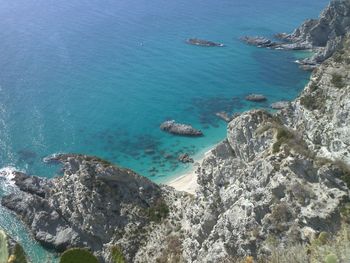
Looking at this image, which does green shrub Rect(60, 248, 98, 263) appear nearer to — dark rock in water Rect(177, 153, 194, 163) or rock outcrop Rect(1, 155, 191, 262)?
rock outcrop Rect(1, 155, 191, 262)

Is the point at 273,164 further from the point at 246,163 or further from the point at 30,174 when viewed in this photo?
the point at 30,174

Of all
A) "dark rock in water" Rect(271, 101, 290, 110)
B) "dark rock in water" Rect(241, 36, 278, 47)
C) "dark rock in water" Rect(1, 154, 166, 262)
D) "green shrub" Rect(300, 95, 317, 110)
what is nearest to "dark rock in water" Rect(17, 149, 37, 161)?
"dark rock in water" Rect(1, 154, 166, 262)

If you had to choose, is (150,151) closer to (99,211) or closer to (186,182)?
(186,182)

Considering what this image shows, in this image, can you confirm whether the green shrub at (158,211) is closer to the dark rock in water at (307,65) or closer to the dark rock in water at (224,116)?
the dark rock in water at (224,116)

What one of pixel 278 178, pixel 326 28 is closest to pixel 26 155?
pixel 278 178

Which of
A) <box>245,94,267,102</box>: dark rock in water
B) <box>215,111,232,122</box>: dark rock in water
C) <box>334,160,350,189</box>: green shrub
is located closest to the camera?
<box>334,160,350,189</box>: green shrub

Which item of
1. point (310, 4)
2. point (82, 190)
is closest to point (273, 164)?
point (82, 190)

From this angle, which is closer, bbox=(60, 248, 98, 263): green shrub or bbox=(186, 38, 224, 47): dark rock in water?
bbox=(60, 248, 98, 263): green shrub
